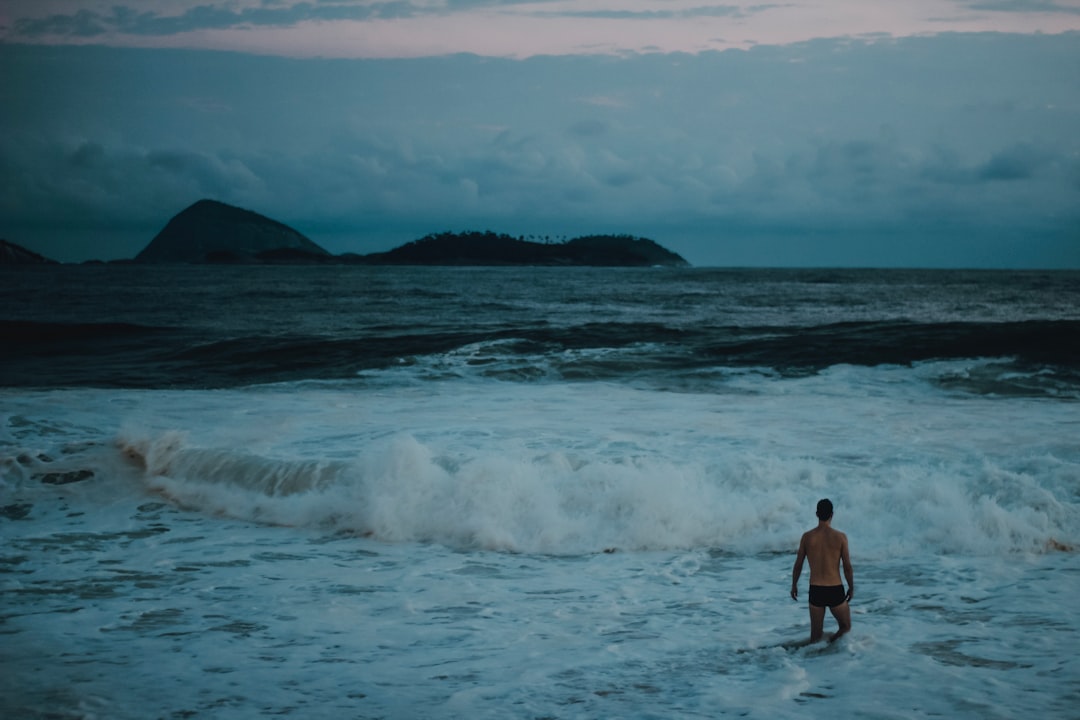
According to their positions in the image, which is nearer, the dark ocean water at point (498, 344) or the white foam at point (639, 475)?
the white foam at point (639, 475)

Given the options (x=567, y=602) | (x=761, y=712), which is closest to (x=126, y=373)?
(x=567, y=602)

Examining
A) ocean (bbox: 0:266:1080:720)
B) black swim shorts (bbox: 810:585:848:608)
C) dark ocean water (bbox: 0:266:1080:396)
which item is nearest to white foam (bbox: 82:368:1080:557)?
ocean (bbox: 0:266:1080:720)

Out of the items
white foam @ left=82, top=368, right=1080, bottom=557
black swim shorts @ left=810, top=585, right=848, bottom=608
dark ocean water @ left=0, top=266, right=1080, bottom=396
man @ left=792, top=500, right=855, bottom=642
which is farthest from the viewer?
dark ocean water @ left=0, top=266, right=1080, bottom=396

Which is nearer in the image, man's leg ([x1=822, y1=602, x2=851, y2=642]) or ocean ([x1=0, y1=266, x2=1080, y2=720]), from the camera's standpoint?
ocean ([x1=0, y1=266, x2=1080, y2=720])

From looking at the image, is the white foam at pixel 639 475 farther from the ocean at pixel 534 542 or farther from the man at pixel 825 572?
the man at pixel 825 572

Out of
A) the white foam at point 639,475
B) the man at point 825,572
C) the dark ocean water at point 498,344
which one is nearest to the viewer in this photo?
the man at point 825,572

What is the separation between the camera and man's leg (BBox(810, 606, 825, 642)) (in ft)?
22.2

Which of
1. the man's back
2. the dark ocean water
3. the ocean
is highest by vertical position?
the dark ocean water

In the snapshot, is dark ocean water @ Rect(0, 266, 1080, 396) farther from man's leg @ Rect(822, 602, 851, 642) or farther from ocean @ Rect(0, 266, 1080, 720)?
man's leg @ Rect(822, 602, 851, 642)

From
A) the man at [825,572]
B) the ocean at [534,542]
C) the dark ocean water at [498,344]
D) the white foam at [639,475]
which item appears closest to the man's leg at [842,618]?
the man at [825,572]

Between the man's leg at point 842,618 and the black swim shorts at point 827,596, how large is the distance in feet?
0.23

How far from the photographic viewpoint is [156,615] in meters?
7.50

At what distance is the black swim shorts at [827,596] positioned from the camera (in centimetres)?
668

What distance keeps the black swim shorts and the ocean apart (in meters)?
0.37
